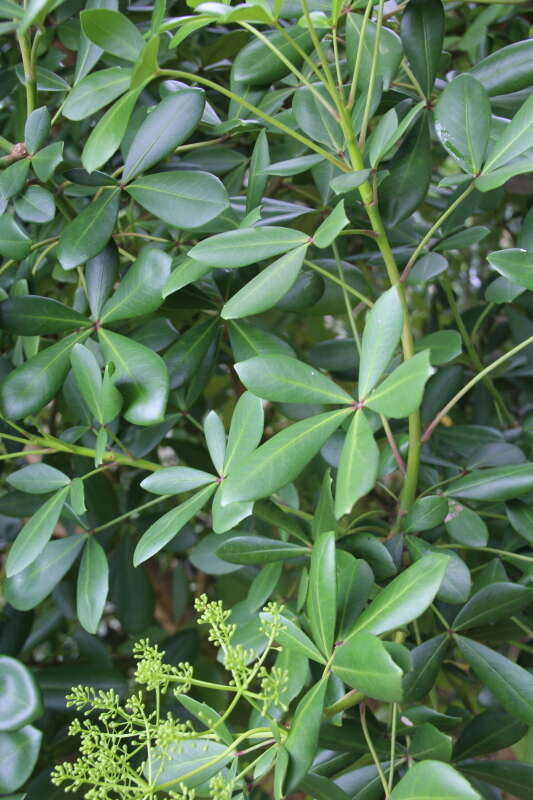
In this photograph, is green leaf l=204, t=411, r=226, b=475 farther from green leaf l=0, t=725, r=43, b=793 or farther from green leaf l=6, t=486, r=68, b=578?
green leaf l=0, t=725, r=43, b=793

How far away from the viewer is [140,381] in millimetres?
677

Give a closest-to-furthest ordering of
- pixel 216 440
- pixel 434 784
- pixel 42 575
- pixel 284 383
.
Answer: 1. pixel 434 784
2. pixel 284 383
3. pixel 216 440
4. pixel 42 575

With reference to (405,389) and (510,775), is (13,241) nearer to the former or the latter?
(405,389)

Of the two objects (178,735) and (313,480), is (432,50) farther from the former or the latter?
(178,735)

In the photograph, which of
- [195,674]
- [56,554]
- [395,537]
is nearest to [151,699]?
[195,674]

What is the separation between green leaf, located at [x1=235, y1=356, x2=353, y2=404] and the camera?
56cm

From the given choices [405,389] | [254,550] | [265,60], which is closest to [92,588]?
[254,550]

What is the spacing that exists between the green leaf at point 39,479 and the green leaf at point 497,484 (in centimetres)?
33

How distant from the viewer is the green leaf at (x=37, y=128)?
2.30ft

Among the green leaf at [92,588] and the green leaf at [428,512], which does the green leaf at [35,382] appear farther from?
the green leaf at [428,512]

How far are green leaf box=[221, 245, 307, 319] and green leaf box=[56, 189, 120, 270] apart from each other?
18 centimetres

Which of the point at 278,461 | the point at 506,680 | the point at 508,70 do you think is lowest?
the point at 506,680

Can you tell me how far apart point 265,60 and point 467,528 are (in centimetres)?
44

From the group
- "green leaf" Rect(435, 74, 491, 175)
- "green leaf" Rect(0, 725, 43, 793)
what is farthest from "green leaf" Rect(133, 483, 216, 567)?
"green leaf" Rect(435, 74, 491, 175)
